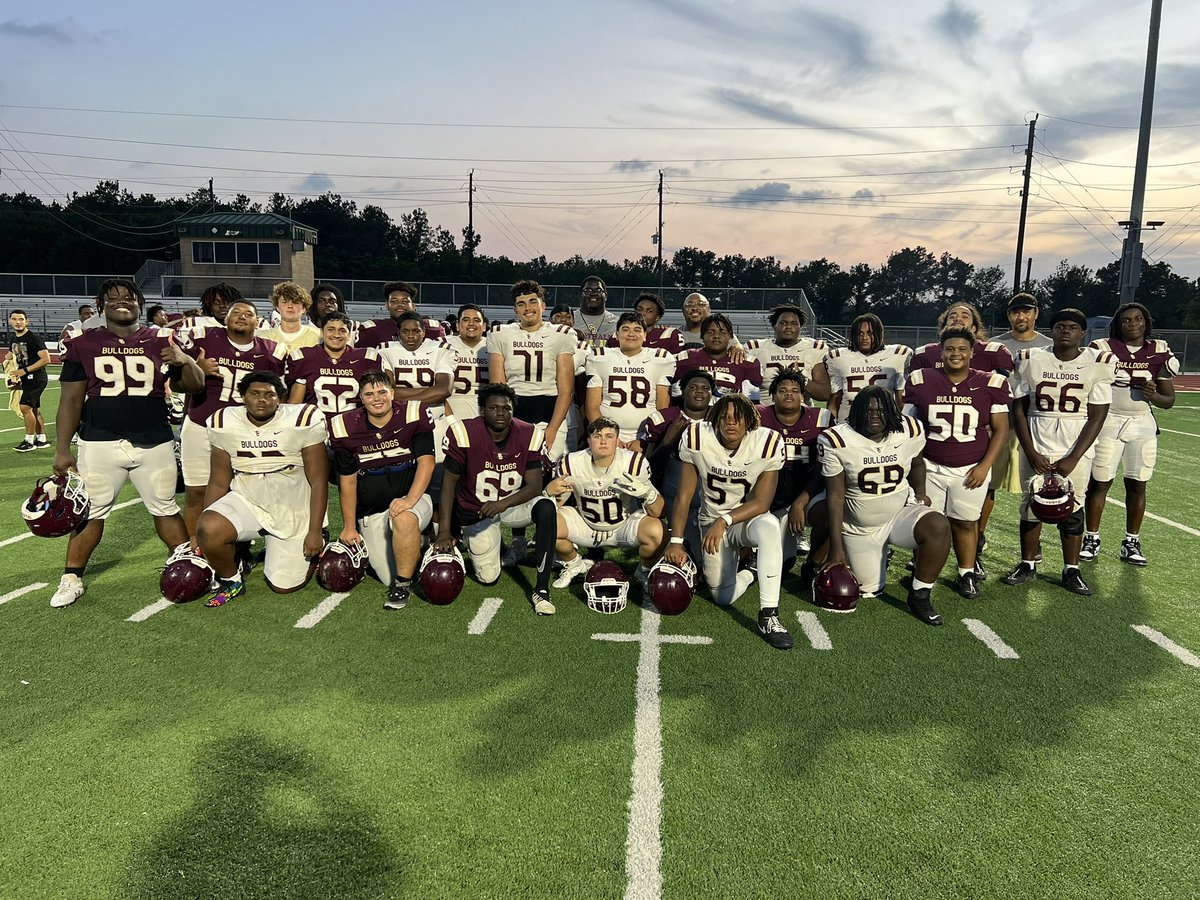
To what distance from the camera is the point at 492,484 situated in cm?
507

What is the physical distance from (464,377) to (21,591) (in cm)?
349

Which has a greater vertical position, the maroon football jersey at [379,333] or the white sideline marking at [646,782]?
the maroon football jersey at [379,333]

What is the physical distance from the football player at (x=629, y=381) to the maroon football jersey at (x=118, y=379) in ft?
10.1

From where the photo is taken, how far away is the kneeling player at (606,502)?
4973 mm

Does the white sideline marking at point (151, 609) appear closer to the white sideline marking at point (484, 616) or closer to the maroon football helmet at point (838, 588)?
the white sideline marking at point (484, 616)

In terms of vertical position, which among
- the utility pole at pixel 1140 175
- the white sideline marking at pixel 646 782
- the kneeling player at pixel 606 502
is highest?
the utility pole at pixel 1140 175

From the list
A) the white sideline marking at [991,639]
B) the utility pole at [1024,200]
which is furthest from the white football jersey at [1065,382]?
the utility pole at [1024,200]

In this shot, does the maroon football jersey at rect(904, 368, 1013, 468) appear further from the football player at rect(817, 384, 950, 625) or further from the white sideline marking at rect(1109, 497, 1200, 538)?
the white sideline marking at rect(1109, 497, 1200, 538)

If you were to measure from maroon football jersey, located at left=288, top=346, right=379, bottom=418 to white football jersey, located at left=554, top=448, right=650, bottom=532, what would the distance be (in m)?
1.89

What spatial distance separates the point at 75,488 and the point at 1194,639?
278 inches

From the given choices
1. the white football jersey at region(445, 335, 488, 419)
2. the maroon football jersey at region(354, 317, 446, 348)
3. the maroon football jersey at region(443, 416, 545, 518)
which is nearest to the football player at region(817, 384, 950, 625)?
the maroon football jersey at region(443, 416, 545, 518)

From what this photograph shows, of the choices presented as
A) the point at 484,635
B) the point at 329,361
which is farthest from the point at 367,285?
the point at 484,635

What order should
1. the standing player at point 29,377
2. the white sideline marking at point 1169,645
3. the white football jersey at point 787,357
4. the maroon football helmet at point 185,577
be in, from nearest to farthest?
the white sideline marking at point 1169,645, the maroon football helmet at point 185,577, the white football jersey at point 787,357, the standing player at point 29,377

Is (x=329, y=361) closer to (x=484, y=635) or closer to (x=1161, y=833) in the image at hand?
(x=484, y=635)
